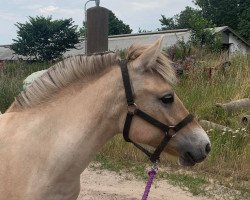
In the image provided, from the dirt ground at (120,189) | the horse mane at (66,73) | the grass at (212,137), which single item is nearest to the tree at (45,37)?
the grass at (212,137)

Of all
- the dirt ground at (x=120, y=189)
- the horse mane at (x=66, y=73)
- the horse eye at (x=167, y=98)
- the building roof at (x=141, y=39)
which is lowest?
the dirt ground at (x=120, y=189)

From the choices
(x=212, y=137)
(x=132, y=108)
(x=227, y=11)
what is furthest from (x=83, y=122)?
(x=227, y=11)

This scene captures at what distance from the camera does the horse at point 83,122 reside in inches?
93.5

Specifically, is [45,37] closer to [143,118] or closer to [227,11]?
[143,118]

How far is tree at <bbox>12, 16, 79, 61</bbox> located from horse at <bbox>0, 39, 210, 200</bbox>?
17712 mm

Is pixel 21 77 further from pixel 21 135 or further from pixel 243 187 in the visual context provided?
pixel 21 135

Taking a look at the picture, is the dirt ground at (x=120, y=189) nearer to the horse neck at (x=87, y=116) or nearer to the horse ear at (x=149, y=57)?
the horse neck at (x=87, y=116)

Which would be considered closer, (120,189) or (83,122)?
(83,122)

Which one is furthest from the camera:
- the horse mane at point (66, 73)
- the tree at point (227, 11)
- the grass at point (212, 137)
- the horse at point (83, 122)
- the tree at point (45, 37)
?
the tree at point (227, 11)

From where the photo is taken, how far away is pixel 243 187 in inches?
216

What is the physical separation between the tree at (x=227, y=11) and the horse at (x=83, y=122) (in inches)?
1624

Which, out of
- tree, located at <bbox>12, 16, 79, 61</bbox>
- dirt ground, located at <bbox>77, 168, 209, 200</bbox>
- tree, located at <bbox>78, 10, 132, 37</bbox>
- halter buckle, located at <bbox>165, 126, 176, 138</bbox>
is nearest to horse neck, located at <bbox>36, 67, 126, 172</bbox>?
halter buckle, located at <bbox>165, 126, 176, 138</bbox>

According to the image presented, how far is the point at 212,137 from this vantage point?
6621mm

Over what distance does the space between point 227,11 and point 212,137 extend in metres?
43.5
